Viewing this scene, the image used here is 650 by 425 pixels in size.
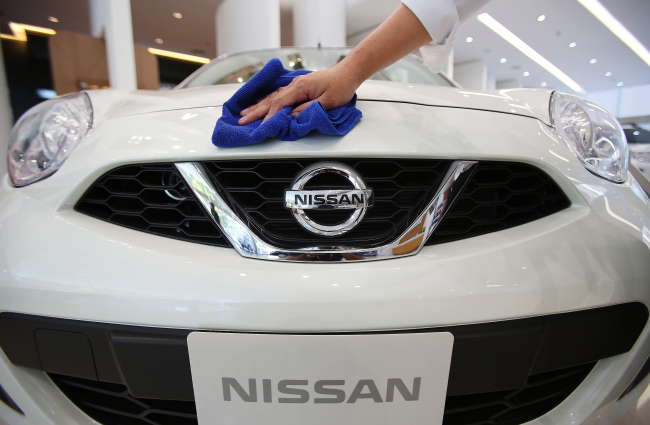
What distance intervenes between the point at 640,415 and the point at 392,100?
3.07 feet

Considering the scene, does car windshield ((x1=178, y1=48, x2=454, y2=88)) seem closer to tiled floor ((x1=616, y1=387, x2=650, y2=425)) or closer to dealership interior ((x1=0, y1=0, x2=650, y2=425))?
dealership interior ((x1=0, y1=0, x2=650, y2=425))

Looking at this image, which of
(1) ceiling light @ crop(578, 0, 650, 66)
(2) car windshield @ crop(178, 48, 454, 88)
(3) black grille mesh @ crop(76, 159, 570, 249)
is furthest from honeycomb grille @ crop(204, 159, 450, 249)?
(1) ceiling light @ crop(578, 0, 650, 66)

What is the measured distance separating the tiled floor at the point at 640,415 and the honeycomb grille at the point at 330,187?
0.77 meters

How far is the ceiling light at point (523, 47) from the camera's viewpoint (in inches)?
247

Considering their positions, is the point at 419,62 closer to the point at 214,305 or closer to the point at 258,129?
the point at 258,129

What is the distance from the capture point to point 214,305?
427 mm

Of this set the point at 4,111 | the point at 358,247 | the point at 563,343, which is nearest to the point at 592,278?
the point at 563,343

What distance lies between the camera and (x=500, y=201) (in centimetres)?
56

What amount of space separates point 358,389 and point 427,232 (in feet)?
0.80

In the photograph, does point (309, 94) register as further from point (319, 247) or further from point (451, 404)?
point (451, 404)

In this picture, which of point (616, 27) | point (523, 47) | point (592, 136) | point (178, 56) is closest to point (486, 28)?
point (523, 47)

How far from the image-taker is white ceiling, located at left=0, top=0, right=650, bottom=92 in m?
5.19

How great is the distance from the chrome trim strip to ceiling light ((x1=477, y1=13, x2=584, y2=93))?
6.99 meters

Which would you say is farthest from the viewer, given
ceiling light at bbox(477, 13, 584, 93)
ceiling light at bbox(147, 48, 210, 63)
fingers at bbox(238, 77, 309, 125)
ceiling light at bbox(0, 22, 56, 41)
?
ceiling light at bbox(147, 48, 210, 63)
